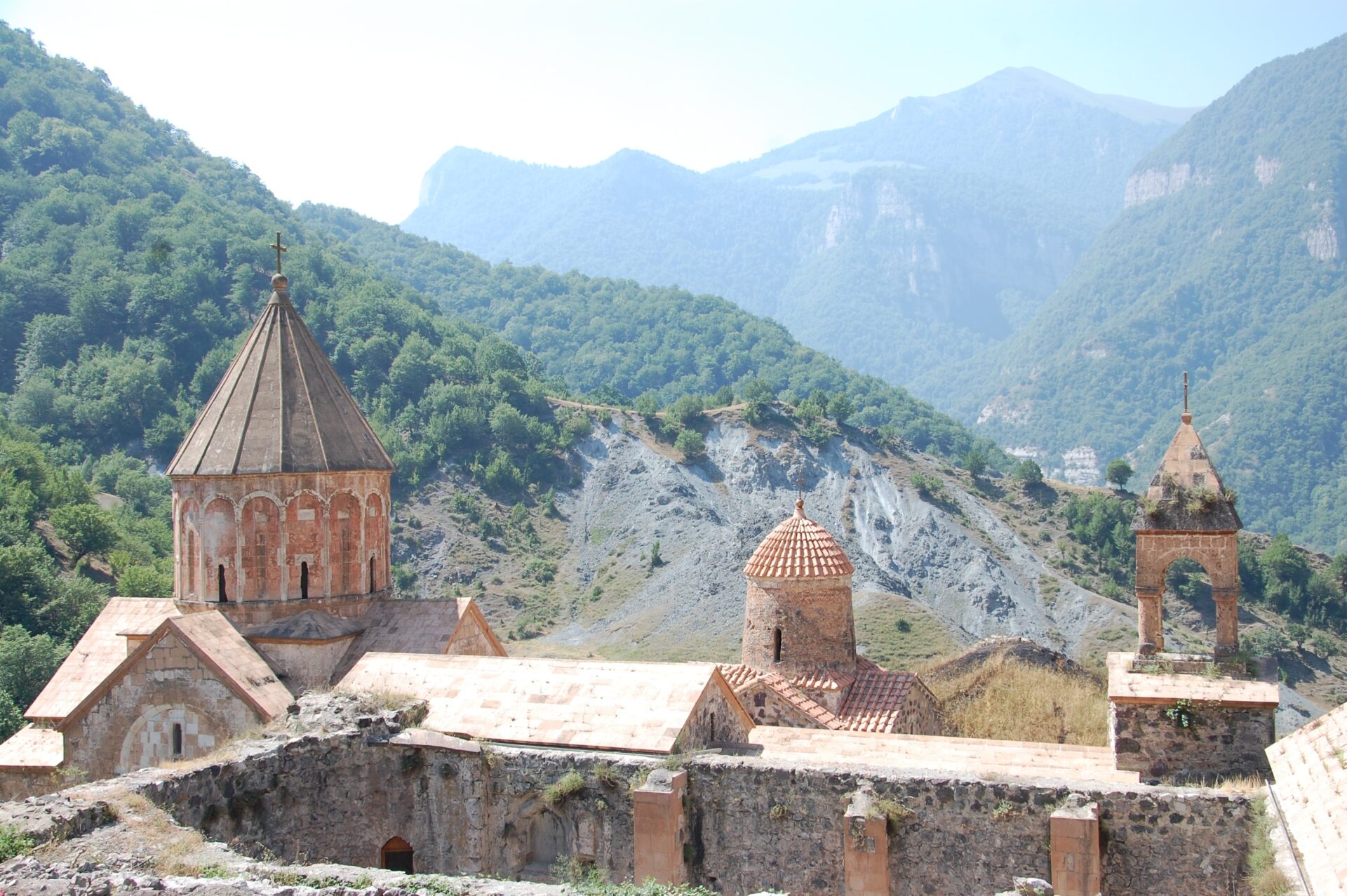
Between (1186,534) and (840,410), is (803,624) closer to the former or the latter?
(1186,534)

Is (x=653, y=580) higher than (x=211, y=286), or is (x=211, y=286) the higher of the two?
(x=211, y=286)

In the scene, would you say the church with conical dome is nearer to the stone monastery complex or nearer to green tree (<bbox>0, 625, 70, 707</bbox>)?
the stone monastery complex

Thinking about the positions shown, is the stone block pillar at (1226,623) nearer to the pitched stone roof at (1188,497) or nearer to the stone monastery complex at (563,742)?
the stone monastery complex at (563,742)

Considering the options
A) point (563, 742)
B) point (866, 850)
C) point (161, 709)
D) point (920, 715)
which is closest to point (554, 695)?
point (563, 742)

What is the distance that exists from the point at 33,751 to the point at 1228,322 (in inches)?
5493

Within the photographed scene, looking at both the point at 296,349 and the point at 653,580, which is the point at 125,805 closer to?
the point at 296,349

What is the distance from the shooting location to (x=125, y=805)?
1188 centimetres

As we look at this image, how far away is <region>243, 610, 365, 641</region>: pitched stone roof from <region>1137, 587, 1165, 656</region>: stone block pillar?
1090 cm

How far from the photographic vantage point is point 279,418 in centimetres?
1822

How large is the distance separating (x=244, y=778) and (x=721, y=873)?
5441mm

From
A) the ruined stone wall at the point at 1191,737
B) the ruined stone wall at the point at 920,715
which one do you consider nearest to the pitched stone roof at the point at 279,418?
the ruined stone wall at the point at 920,715

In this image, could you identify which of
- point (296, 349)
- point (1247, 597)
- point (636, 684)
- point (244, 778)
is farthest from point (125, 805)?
point (1247, 597)

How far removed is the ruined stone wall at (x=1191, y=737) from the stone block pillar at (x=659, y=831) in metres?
5.15

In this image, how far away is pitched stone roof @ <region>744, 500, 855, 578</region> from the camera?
2075 centimetres
